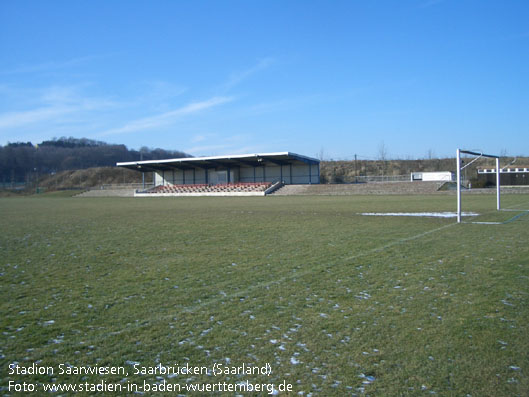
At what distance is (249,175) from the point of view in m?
68.3

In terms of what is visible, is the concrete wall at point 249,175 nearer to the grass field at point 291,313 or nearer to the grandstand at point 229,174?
the grandstand at point 229,174

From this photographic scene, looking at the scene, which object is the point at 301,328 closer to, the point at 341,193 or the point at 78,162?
the point at 341,193

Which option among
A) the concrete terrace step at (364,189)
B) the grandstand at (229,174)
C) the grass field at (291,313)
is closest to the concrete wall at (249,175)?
the grandstand at (229,174)

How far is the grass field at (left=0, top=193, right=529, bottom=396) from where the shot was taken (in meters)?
3.88

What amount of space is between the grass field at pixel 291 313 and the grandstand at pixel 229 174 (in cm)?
4784

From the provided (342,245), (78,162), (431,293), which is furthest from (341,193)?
(78,162)

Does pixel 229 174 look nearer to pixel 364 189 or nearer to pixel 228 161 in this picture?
pixel 228 161

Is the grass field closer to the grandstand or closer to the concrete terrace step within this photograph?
the concrete terrace step

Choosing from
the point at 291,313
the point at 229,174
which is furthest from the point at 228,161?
the point at 291,313

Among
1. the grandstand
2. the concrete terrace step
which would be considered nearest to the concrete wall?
the grandstand

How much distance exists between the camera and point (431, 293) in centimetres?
640

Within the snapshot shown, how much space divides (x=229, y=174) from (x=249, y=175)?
3.43 meters

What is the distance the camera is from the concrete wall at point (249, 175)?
208ft

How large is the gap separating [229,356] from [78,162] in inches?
6443
